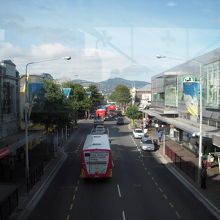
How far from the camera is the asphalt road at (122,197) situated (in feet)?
47.1

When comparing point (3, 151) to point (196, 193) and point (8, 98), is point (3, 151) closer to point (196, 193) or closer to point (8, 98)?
point (8, 98)

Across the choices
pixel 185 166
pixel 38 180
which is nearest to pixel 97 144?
pixel 38 180

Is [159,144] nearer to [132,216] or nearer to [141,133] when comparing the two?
[141,133]

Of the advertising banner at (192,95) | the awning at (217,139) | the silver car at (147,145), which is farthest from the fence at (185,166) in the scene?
the advertising banner at (192,95)

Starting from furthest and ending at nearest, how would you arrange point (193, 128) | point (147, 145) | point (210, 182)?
point (147, 145)
point (193, 128)
point (210, 182)

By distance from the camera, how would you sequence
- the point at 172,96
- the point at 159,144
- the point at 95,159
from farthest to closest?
1. the point at 172,96
2. the point at 159,144
3. the point at 95,159

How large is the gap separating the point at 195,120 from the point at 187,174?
12552mm

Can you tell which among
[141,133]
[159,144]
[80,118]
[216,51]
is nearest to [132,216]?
[216,51]

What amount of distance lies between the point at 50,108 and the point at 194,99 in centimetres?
1449

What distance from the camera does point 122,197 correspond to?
1720 centimetres

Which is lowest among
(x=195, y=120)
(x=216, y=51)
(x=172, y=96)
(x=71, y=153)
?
(x=71, y=153)

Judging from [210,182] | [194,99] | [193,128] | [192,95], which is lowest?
[210,182]

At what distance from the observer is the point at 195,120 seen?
1334 inches

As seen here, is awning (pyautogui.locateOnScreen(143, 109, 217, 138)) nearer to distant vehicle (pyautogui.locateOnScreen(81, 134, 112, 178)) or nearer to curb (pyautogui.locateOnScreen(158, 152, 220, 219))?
curb (pyautogui.locateOnScreen(158, 152, 220, 219))
